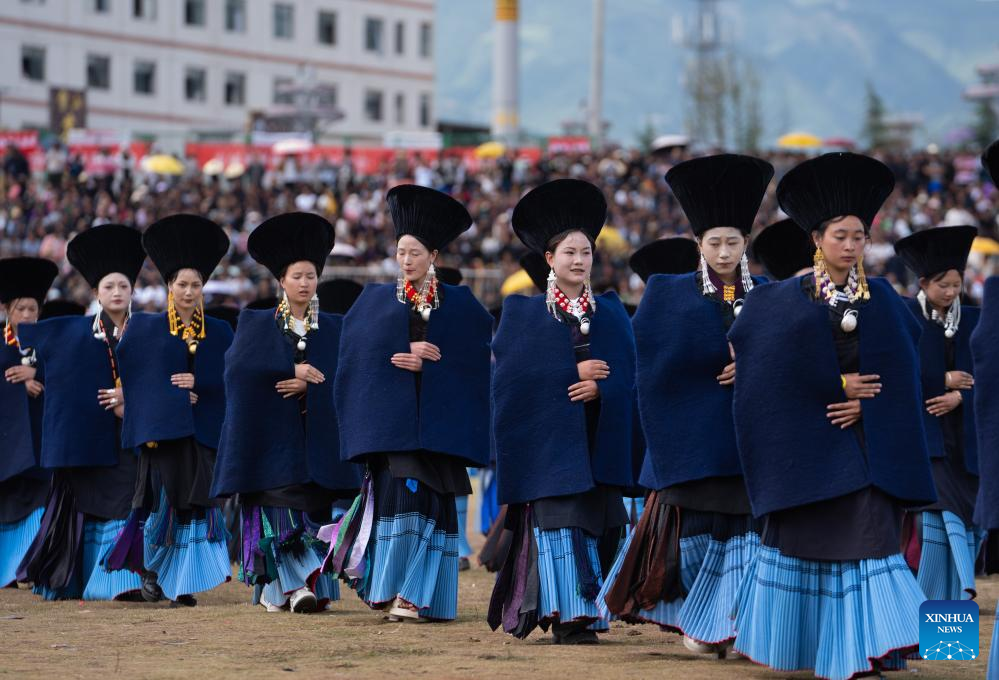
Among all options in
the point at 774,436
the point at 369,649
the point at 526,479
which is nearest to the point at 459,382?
the point at 526,479

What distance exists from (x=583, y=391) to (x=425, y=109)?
74.9 metres

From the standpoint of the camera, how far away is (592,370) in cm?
973

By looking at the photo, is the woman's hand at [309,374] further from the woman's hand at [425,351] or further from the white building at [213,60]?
the white building at [213,60]

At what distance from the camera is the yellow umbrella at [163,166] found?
41062mm

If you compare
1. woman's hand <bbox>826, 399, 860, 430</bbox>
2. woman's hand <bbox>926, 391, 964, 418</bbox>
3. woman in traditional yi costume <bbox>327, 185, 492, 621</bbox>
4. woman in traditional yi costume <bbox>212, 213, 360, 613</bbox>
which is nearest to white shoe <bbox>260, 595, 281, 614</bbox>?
woman in traditional yi costume <bbox>212, 213, 360, 613</bbox>

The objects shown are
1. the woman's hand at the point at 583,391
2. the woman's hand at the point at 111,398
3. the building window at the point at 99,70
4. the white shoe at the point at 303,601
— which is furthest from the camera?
the building window at the point at 99,70

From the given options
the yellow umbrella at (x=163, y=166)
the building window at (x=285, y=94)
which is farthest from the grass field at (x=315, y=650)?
the building window at (x=285, y=94)

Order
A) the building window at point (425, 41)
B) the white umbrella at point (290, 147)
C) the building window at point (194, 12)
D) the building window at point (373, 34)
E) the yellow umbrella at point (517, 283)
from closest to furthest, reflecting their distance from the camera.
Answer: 1. the yellow umbrella at point (517, 283)
2. the white umbrella at point (290, 147)
3. the building window at point (194, 12)
4. the building window at point (373, 34)
5. the building window at point (425, 41)

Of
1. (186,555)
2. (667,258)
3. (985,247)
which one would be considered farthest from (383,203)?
(667,258)

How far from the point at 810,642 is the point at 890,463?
0.91 meters

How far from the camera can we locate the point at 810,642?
7.98 meters

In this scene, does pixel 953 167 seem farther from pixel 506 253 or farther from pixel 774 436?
pixel 774 436

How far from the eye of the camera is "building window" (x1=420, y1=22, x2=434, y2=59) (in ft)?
273

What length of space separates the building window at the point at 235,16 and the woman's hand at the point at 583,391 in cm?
6900
